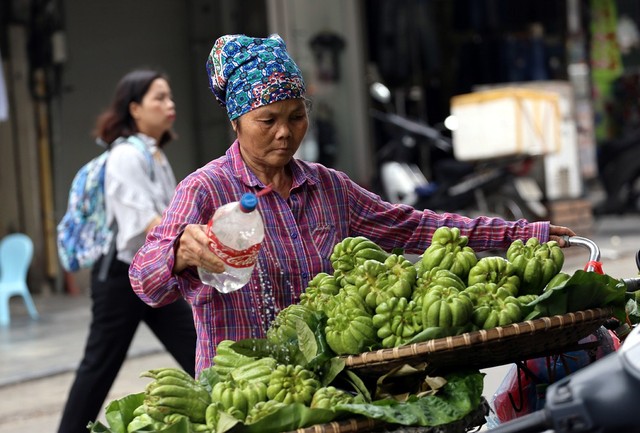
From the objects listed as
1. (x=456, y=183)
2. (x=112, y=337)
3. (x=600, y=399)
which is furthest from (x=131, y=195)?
(x=456, y=183)

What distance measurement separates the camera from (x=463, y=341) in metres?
2.46

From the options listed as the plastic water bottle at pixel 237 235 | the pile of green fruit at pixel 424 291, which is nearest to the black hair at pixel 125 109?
the pile of green fruit at pixel 424 291

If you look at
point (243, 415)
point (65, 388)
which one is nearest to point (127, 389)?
point (65, 388)

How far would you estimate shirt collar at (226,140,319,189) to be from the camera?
10.3 ft

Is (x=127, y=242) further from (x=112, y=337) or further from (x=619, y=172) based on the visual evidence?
(x=619, y=172)

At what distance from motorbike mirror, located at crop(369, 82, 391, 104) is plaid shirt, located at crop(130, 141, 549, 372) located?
1022cm

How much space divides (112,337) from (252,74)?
8.38 feet

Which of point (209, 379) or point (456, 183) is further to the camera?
point (456, 183)

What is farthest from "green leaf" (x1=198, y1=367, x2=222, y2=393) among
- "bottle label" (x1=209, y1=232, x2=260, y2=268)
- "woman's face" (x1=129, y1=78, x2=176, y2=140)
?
"woman's face" (x1=129, y1=78, x2=176, y2=140)

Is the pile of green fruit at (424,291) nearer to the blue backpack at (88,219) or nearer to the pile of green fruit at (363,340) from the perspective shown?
the pile of green fruit at (363,340)

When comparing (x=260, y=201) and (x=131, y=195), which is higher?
(x=260, y=201)

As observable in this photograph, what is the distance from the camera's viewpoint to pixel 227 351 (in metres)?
2.73

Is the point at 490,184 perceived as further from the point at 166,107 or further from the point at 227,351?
the point at 227,351

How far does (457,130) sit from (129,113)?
260 inches
